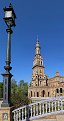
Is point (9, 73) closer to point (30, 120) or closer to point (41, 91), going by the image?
point (30, 120)

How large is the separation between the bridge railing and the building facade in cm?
6561

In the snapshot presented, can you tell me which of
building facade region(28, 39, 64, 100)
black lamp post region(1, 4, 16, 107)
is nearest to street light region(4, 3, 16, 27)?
black lamp post region(1, 4, 16, 107)

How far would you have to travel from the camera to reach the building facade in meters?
76.6

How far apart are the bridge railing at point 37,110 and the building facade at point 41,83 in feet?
215

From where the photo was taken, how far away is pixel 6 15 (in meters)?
8.97

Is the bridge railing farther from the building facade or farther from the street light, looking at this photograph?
the building facade

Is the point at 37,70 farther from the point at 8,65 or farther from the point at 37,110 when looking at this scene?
the point at 8,65

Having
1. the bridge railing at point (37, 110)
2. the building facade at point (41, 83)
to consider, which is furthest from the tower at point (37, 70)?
the bridge railing at point (37, 110)

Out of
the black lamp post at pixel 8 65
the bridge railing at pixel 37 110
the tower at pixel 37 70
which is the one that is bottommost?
the bridge railing at pixel 37 110

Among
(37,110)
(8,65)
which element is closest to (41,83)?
(37,110)

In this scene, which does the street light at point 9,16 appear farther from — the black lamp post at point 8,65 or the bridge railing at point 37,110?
the bridge railing at point 37,110

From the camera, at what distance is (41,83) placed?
7894 centimetres

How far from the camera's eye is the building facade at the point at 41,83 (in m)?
76.6

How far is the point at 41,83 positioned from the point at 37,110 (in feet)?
227
